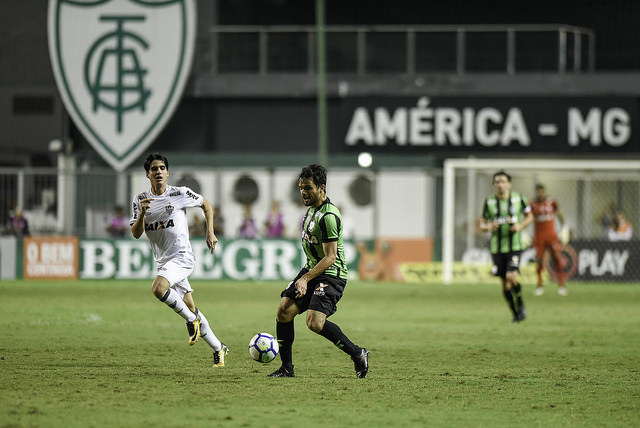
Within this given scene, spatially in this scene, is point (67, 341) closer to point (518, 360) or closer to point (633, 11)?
point (518, 360)

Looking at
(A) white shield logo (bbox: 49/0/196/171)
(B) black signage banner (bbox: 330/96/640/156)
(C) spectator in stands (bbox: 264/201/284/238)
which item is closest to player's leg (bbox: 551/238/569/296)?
(C) spectator in stands (bbox: 264/201/284/238)

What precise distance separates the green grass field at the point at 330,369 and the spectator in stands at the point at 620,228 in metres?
7.44

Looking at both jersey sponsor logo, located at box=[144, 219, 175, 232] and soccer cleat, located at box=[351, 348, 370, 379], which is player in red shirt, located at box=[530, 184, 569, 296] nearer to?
jersey sponsor logo, located at box=[144, 219, 175, 232]

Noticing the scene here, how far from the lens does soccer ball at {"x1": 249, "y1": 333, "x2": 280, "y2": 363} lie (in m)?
9.64

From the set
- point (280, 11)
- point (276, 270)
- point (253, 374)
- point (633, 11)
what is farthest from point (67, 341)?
point (633, 11)

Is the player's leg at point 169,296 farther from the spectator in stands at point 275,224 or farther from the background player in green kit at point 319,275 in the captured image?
the spectator in stands at point 275,224

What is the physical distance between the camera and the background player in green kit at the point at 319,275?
30.1ft

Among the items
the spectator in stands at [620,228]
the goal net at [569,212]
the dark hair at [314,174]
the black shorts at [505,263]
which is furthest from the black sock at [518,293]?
the spectator in stands at [620,228]

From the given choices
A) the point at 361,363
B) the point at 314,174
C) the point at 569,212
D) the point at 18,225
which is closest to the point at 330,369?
the point at 361,363

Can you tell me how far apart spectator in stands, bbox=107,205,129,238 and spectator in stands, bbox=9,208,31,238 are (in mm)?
1976

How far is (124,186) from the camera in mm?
27500

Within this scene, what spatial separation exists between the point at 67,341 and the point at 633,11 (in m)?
27.4

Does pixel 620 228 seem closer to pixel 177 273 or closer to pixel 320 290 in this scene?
pixel 177 273

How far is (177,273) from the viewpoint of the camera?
10430mm
